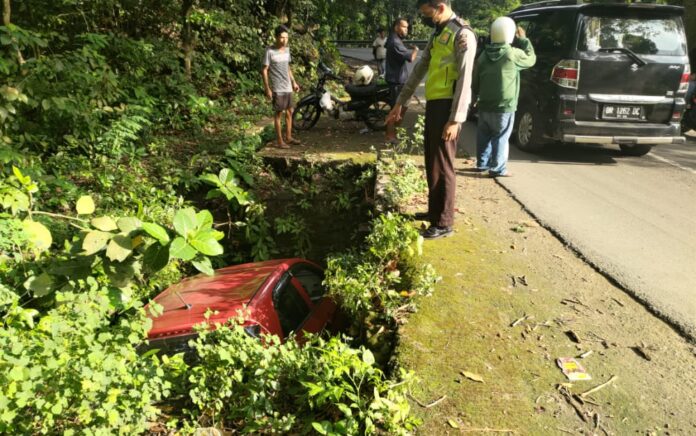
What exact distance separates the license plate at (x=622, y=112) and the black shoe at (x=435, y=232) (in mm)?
4118

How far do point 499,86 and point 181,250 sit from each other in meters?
A: 5.16

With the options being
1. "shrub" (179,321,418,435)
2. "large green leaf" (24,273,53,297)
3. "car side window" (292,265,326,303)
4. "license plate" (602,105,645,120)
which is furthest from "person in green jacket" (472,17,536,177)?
"large green leaf" (24,273,53,297)

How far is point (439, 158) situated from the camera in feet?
15.3

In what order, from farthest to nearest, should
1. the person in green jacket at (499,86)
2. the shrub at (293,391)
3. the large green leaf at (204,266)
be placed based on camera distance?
the person in green jacket at (499,86) < the large green leaf at (204,266) < the shrub at (293,391)

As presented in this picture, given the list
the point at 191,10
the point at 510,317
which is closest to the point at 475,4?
the point at 191,10

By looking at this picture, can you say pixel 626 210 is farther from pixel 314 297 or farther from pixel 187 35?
pixel 187 35

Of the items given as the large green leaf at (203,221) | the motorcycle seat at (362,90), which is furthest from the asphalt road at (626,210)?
the large green leaf at (203,221)

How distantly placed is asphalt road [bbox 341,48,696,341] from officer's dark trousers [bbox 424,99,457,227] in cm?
132

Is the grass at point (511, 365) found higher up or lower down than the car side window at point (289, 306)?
higher up

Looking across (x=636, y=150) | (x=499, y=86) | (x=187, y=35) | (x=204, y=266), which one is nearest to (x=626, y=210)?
(x=499, y=86)

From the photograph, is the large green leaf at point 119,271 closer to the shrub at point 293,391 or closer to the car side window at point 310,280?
the shrub at point 293,391

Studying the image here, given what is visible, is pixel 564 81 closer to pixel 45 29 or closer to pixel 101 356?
pixel 101 356

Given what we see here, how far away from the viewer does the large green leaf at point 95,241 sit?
2.79 m

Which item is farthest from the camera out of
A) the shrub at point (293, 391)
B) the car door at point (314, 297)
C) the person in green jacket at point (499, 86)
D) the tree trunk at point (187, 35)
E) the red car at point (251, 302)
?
the tree trunk at point (187, 35)
